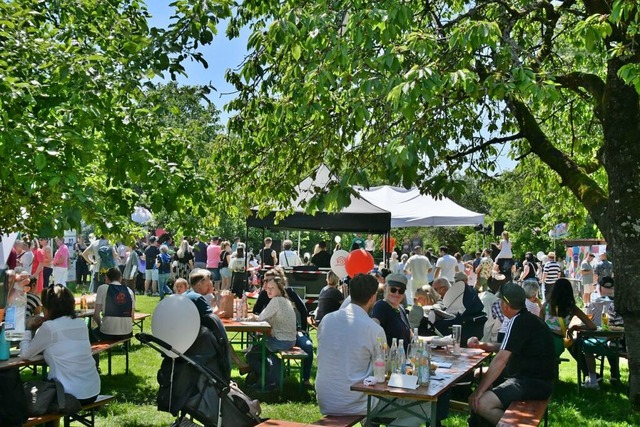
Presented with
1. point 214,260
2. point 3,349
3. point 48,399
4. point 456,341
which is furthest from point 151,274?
point 48,399

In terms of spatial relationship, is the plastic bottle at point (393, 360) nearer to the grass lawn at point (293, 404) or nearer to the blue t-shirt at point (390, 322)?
the blue t-shirt at point (390, 322)

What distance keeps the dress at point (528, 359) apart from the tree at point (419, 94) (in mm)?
1578

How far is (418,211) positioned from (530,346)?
11.7 metres

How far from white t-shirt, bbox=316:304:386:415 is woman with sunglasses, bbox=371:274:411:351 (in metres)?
1.16

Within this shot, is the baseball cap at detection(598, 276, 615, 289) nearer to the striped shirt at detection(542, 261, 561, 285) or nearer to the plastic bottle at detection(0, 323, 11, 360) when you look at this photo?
the plastic bottle at detection(0, 323, 11, 360)

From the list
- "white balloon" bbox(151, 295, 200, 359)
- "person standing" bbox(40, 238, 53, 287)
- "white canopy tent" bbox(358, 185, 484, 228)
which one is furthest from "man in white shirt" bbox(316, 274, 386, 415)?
"person standing" bbox(40, 238, 53, 287)

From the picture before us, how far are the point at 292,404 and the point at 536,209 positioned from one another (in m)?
34.2

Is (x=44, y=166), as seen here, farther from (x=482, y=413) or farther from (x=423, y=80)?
(x=482, y=413)

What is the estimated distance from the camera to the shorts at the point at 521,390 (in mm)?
6711

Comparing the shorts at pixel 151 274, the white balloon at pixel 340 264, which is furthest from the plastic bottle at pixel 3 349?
the shorts at pixel 151 274

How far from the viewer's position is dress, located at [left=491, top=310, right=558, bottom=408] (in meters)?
6.64

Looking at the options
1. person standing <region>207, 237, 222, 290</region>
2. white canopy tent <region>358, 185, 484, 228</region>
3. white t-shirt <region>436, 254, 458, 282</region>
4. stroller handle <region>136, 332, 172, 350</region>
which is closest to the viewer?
stroller handle <region>136, 332, 172, 350</region>

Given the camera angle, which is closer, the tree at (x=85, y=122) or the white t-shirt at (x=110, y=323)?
the tree at (x=85, y=122)

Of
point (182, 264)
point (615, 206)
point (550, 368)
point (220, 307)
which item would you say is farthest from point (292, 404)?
point (182, 264)
